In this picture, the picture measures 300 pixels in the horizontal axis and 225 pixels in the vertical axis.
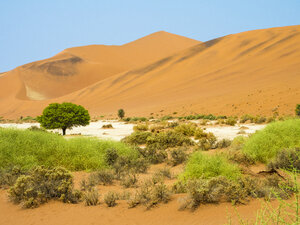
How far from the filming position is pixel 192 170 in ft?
22.7

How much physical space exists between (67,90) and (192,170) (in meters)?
87.5

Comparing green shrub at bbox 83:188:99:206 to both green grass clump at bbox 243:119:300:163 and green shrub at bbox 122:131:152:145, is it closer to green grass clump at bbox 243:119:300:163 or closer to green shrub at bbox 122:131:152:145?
green grass clump at bbox 243:119:300:163

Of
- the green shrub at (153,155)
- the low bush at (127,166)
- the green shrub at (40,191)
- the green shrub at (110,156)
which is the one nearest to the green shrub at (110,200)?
the green shrub at (40,191)

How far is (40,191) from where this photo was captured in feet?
19.0

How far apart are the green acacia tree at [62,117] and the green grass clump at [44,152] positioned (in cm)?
1040

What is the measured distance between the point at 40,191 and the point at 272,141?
6.65 metres

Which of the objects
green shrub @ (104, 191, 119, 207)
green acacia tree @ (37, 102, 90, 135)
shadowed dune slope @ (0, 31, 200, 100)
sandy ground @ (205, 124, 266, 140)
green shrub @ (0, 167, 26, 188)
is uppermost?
shadowed dune slope @ (0, 31, 200, 100)

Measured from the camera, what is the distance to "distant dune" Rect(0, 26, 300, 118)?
40.5 metres

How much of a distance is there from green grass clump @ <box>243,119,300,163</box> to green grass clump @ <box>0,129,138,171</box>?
14.6 ft

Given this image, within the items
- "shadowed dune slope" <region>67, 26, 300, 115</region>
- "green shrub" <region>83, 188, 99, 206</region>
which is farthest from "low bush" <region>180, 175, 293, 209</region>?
"shadowed dune slope" <region>67, 26, 300, 115</region>

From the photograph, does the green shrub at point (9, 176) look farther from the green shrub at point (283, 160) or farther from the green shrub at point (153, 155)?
the green shrub at point (283, 160)

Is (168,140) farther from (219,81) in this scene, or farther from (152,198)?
(219,81)

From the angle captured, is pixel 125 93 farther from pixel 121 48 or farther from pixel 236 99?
pixel 121 48

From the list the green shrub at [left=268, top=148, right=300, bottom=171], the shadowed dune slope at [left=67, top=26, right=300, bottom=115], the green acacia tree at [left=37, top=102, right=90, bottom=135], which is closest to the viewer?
the green shrub at [left=268, top=148, right=300, bottom=171]
